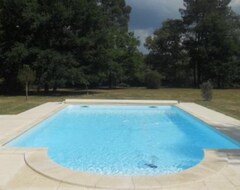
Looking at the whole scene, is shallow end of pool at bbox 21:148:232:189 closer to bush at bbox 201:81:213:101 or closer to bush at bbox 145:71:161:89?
bush at bbox 201:81:213:101

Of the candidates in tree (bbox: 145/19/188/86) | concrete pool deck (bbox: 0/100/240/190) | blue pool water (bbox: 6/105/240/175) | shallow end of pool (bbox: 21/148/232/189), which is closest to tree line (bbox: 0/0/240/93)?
tree (bbox: 145/19/188/86)

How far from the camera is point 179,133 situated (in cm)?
1180

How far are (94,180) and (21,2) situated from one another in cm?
2167

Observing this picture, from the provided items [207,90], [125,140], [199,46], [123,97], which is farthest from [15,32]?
[199,46]

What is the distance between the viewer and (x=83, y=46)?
2606cm

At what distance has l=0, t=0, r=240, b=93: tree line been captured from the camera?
24.5 meters

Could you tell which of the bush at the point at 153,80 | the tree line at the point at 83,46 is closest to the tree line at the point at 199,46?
the tree line at the point at 83,46

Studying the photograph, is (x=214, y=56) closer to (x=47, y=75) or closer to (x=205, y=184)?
(x=47, y=75)

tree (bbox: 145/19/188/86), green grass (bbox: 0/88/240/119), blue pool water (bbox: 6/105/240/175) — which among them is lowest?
blue pool water (bbox: 6/105/240/175)

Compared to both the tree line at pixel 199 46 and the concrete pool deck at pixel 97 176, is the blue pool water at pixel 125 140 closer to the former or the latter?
the concrete pool deck at pixel 97 176

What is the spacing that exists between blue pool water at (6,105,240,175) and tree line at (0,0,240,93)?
789 centimetres

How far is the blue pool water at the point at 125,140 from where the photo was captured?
7.60 meters

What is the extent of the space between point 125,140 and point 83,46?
16.4m

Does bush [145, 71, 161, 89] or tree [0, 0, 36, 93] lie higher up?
tree [0, 0, 36, 93]
